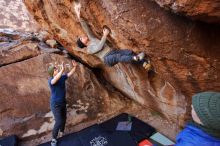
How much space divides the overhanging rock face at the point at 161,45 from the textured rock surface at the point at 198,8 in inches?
17.7

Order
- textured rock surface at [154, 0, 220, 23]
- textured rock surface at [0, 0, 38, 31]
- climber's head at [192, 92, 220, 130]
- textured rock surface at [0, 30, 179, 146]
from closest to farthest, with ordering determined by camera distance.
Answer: climber's head at [192, 92, 220, 130]
textured rock surface at [154, 0, 220, 23]
textured rock surface at [0, 30, 179, 146]
textured rock surface at [0, 0, 38, 31]

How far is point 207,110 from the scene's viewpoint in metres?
2.06

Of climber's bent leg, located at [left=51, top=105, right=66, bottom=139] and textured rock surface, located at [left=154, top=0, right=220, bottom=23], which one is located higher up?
textured rock surface, located at [left=154, top=0, right=220, bottom=23]

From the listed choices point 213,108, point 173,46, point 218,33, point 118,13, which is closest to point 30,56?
point 118,13

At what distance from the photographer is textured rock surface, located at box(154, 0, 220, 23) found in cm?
268

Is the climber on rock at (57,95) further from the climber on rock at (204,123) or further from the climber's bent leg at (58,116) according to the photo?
the climber on rock at (204,123)

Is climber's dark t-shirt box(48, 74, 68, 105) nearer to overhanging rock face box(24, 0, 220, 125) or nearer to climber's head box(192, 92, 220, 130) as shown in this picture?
overhanging rock face box(24, 0, 220, 125)

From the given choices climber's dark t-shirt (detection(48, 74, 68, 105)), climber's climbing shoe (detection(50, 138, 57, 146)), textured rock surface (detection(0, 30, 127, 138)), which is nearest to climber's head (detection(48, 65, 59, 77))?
climber's dark t-shirt (detection(48, 74, 68, 105))

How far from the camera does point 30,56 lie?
661cm

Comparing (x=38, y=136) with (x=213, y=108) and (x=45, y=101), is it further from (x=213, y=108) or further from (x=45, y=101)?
(x=213, y=108)

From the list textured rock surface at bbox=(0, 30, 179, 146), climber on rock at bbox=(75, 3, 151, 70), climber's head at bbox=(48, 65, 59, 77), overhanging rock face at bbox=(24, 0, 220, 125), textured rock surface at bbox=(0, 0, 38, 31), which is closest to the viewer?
overhanging rock face at bbox=(24, 0, 220, 125)

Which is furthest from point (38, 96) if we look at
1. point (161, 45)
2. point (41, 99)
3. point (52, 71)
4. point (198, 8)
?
point (198, 8)

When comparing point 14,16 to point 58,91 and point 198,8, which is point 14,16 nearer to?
point 58,91

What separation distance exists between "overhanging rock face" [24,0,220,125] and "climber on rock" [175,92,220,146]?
4.52 ft
